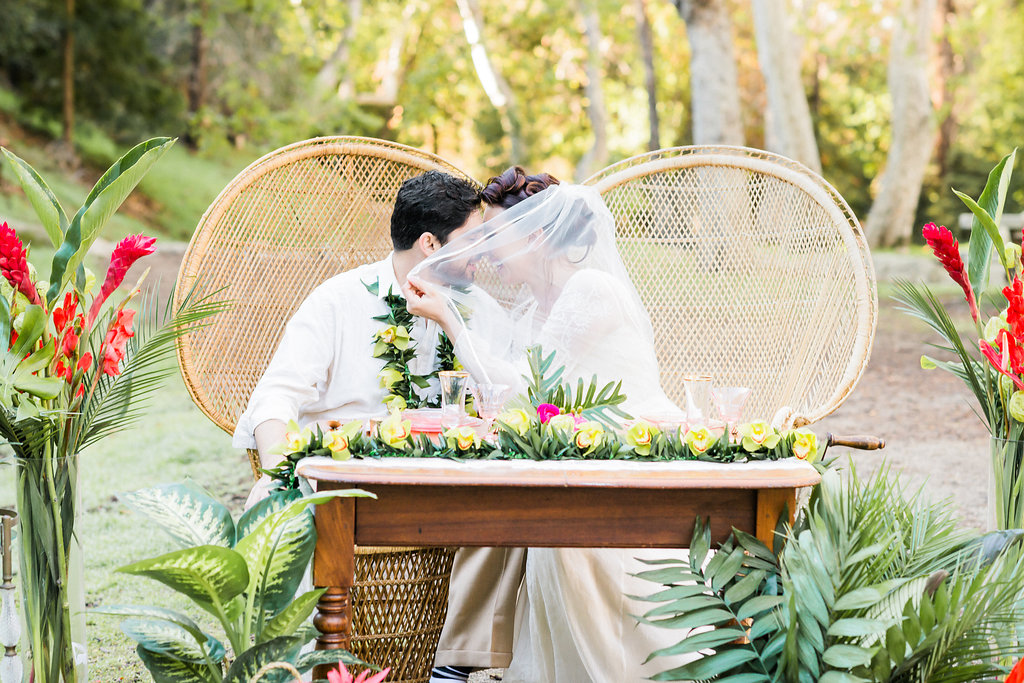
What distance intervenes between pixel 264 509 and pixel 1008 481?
1.69m

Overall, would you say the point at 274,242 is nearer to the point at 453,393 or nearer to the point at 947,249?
the point at 453,393

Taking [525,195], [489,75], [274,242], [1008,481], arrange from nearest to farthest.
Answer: [1008,481], [525,195], [274,242], [489,75]

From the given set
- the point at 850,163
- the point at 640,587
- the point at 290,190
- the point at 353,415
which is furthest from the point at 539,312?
the point at 850,163

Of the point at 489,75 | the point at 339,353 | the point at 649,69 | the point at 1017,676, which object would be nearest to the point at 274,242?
the point at 339,353

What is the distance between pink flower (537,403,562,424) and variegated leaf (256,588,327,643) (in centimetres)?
55

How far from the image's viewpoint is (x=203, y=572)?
164 cm

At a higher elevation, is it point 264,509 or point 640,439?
point 640,439

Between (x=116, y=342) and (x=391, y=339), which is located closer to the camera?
(x=116, y=342)

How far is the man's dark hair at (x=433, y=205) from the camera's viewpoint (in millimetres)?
2709

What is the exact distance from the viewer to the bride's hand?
2.48 metres

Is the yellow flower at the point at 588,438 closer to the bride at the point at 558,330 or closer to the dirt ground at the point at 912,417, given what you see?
the bride at the point at 558,330

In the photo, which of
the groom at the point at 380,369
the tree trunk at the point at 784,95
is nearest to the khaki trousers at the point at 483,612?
the groom at the point at 380,369

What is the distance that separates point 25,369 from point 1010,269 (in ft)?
7.17

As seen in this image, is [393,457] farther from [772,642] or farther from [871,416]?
[871,416]
